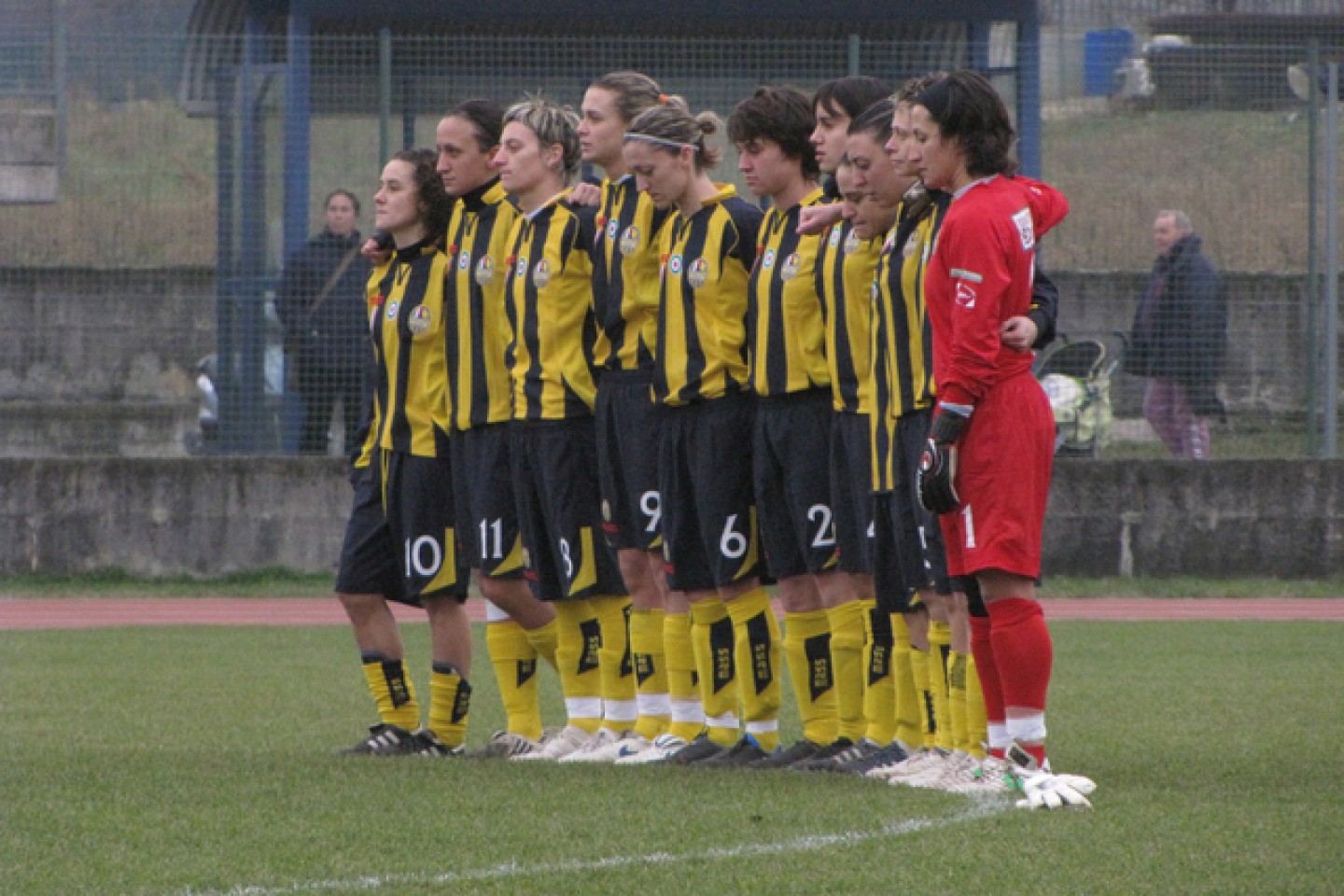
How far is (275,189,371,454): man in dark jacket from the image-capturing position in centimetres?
1368

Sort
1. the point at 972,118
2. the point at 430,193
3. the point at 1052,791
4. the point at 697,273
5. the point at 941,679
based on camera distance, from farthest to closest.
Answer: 1. the point at 430,193
2. the point at 697,273
3. the point at 941,679
4. the point at 972,118
5. the point at 1052,791

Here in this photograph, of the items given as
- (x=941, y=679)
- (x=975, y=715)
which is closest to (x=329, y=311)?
(x=941, y=679)

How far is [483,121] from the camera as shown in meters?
7.62

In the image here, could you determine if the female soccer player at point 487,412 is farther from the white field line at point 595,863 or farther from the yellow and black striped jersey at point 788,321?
the white field line at point 595,863

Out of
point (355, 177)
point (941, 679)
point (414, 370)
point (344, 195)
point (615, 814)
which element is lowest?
point (615, 814)

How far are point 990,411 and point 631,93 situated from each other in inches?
94.2

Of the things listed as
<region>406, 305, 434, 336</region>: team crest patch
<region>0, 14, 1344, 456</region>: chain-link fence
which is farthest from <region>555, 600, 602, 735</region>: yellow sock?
<region>0, 14, 1344, 456</region>: chain-link fence

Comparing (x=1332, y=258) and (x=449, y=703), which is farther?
(x=1332, y=258)

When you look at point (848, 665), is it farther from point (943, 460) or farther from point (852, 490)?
point (943, 460)

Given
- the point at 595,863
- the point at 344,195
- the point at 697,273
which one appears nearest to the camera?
the point at 595,863

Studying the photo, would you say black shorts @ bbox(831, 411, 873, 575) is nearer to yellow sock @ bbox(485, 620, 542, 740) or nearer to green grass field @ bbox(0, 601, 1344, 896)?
green grass field @ bbox(0, 601, 1344, 896)

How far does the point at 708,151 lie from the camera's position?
7.23m

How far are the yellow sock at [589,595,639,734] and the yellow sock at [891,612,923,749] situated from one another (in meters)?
1.07

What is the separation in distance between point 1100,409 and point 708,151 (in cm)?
756
